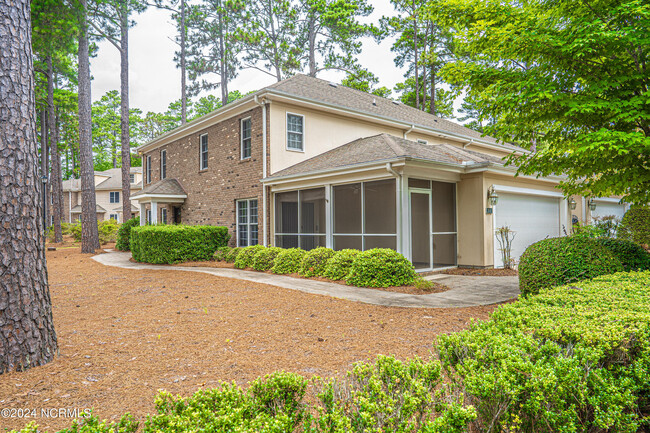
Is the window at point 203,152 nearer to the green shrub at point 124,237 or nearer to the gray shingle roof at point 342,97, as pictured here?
the gray shingle roof at point 342,97

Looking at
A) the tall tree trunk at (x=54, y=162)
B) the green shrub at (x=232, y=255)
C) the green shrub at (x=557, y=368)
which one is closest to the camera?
the green shrub at (x=557, y=368)

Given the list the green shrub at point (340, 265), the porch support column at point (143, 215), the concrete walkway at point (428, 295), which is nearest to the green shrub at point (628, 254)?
the concrete walkway at point (428, 295)

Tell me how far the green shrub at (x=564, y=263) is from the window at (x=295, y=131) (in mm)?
8718

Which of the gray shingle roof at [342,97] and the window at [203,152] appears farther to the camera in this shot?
the window at [203,152]

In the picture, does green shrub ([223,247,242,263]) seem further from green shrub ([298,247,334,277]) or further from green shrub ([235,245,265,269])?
green shrub ([298,247,334,277])

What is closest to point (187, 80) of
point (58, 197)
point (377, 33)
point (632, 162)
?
point (58, 197)

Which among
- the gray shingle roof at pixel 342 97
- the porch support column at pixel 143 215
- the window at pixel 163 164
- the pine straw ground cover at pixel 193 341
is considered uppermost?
the gray shingle roof at pixel 342 97

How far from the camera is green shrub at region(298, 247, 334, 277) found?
9.10m

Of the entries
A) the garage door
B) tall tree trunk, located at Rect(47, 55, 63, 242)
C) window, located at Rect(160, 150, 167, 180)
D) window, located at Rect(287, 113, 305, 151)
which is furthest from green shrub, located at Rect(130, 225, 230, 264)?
tall tree trunk, located at Rect(47, 55, 63, 242)

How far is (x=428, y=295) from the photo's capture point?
22.3ft

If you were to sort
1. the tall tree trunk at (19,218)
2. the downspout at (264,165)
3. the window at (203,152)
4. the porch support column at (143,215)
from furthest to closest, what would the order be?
the porch support column at (143,215) → the window at (203,152) → the downspout at (264,165) → the tall tree trunk at (19,218)

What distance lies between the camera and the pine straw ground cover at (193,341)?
9.46 ft

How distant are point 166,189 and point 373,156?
10.7 meters

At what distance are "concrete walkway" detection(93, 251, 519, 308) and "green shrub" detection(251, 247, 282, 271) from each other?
2.38 ft
